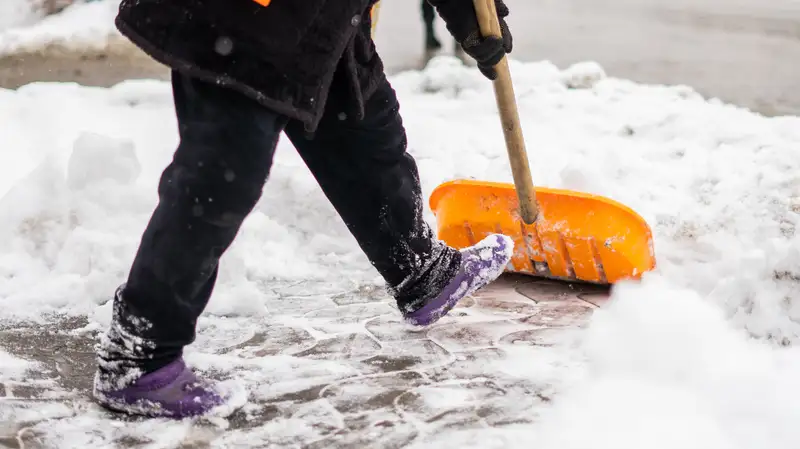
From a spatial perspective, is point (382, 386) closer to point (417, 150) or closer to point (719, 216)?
point (719, 216)

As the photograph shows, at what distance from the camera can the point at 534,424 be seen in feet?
6.30

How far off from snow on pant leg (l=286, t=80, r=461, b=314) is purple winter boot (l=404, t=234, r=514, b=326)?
0.07 feet

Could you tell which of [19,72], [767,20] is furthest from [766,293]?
[767,20]

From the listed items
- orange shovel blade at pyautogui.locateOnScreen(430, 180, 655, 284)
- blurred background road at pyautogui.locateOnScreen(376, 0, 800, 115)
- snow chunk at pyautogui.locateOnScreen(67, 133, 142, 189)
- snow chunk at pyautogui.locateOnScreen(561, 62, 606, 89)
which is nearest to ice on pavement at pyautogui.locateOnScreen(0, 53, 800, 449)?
snow chunk at pyautogui.locateOnScreen(67, 133, 142, 189)

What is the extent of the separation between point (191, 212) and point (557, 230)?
4.36 feet

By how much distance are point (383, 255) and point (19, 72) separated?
5.55 metres

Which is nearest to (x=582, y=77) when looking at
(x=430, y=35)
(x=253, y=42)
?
(x=430, y=35)

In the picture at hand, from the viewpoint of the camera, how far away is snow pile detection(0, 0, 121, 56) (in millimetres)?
8820

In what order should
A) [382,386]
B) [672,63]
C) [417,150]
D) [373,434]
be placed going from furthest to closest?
[672,63] → [417,150] → [382,386] → [373,434]

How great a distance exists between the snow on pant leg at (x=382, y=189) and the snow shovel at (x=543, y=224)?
0.37 m

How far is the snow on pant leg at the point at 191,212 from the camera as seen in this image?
1.83 meters

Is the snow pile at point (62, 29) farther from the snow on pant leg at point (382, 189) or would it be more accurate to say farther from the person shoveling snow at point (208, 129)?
the person shoveling snow at point (208, 129)

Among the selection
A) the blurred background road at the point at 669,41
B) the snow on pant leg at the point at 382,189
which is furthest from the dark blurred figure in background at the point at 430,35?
the snow on pant leg at the point at 382,189

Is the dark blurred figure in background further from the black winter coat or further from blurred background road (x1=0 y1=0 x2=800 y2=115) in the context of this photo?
the black winter coat
